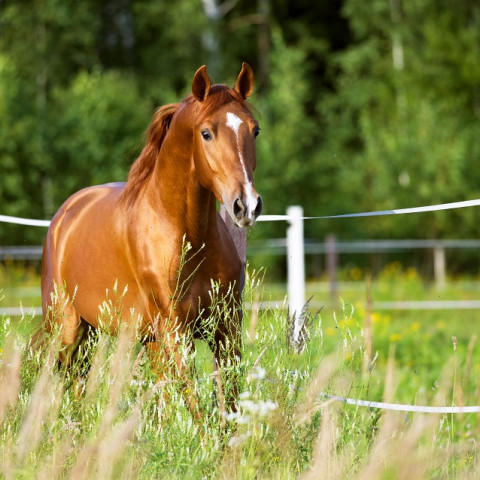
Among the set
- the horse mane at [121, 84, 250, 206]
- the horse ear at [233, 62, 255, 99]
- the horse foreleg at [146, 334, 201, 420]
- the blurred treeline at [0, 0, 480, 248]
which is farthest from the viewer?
the blurred treeline at [0, 0, 480, 248]

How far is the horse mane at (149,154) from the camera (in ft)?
14.7

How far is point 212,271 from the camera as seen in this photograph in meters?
4.18

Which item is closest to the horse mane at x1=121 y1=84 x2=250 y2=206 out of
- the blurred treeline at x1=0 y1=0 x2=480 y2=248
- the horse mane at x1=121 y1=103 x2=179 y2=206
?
the horse mane at x1=121 y1=103 x2=179 y2=206

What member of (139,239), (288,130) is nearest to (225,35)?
(288,130)

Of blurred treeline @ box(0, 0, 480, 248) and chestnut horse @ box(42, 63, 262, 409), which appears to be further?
blurred treeline @ box(0, 0, 480, 248)

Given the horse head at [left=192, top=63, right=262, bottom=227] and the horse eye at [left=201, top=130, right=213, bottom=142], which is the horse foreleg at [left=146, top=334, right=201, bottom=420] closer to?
the horse head at [left=192, top=63, right=262, bottom=227]

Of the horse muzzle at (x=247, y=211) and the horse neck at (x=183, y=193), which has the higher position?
the horse neck at (x=183, y=193)

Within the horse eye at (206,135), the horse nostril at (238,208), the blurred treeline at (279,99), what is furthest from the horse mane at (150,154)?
the blurred treeline at (279,99)

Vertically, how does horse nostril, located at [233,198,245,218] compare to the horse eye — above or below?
below

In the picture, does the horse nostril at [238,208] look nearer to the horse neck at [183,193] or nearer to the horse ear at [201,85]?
the horse neck at [183,193]

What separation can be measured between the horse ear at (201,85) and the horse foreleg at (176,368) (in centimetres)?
105

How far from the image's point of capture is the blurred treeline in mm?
18703

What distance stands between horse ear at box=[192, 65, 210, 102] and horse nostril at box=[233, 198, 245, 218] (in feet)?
1.89

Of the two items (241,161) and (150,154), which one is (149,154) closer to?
(150,154)
